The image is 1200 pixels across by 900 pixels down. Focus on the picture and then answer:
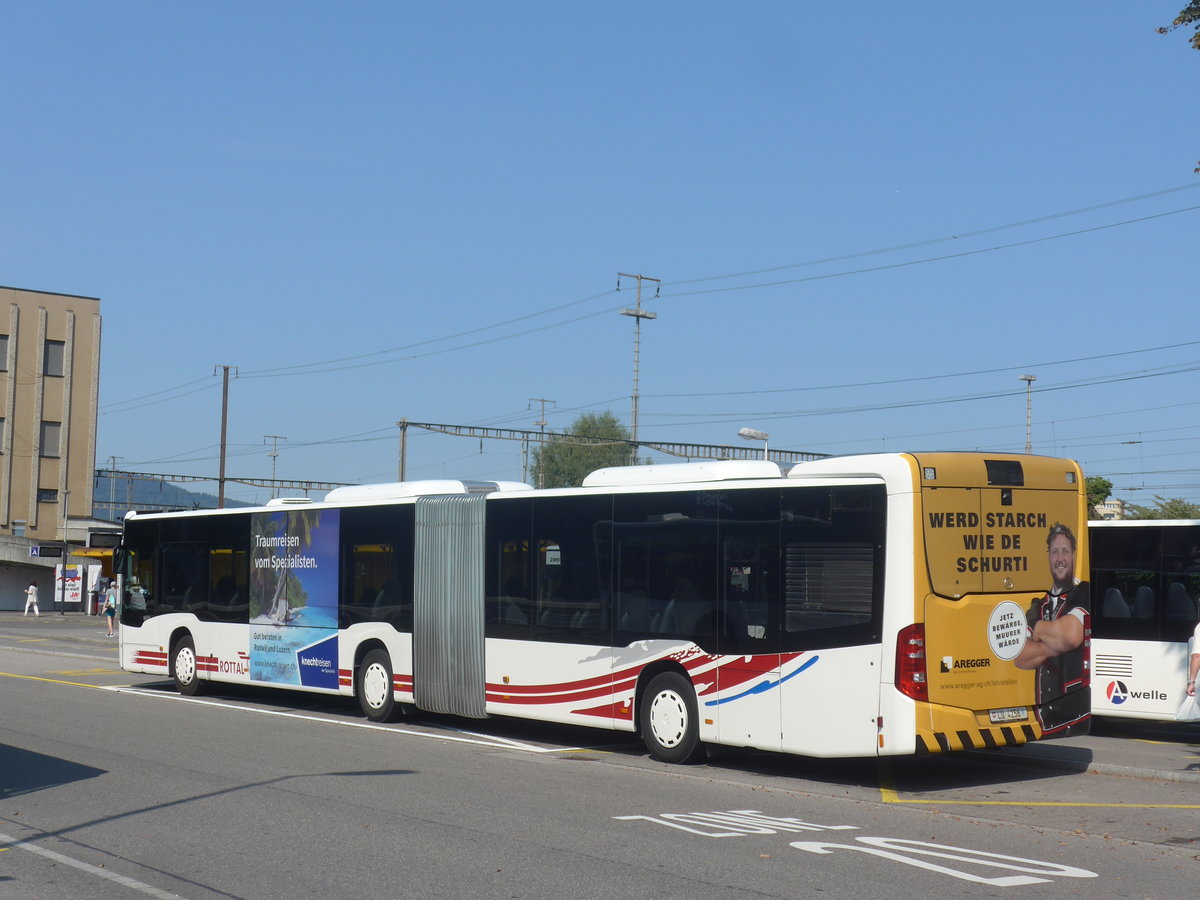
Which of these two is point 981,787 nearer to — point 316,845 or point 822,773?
point 822,773

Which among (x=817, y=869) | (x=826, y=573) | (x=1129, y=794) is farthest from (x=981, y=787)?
(x=817, y=869)

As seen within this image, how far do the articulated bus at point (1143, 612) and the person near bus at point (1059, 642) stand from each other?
3.03 m

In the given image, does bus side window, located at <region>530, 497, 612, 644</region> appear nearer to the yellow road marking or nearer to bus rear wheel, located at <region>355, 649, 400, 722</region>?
bus rear wheel, located at <region>355, 649, 400, 722</region>

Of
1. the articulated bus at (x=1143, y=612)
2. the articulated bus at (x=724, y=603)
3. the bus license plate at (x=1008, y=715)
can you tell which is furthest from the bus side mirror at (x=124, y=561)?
the bus license plate at (x=1008, y=715)

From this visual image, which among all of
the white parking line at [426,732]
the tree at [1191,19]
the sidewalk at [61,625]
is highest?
the tree at [1191,19]

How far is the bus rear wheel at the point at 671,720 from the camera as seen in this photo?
44.2 ft

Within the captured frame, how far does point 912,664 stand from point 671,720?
2984 millimetres

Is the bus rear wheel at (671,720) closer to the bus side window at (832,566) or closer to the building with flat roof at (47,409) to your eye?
the bus side window at (832,566)

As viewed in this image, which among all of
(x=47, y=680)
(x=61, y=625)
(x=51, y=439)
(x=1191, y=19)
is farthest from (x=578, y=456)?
(x=1191, y=19)

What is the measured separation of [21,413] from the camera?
2857 inches

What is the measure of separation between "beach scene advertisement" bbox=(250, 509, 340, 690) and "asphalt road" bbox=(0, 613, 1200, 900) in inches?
79.1

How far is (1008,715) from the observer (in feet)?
40.4

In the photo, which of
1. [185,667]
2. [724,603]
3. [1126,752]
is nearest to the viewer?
[724,603]

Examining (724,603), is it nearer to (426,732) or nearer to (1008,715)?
(1008,715)
